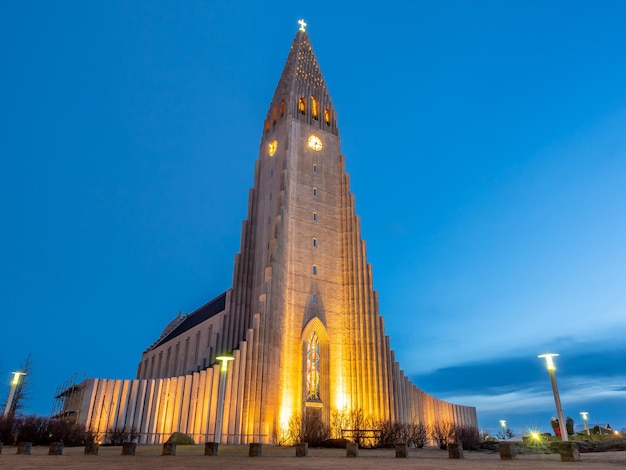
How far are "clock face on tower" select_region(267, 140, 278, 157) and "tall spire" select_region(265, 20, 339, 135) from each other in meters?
3.35

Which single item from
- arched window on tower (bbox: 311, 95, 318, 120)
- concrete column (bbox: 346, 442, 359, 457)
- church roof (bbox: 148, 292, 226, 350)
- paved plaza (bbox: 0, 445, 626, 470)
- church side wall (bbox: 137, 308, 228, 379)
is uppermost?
arched window on tower (bbox: 311, 95, 318, 120)

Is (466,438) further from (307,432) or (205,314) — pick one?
(205,314)

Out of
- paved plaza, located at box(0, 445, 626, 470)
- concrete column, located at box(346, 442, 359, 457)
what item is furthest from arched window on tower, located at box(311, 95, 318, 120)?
paved plaza, located at box(0, 445, 626, 470)

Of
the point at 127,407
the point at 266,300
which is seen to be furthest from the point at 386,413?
the point at 127,407

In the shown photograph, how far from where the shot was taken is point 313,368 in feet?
131

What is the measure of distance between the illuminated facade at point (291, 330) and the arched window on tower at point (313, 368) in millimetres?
94

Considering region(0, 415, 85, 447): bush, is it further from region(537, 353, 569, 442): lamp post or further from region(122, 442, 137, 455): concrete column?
region(537, 353, 569, 442): lamp post

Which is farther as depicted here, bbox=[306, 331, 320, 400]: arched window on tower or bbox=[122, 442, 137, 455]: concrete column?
bbox=[306, 331, 320, 400]: arched window on tower

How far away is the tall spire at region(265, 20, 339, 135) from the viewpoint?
50438mm

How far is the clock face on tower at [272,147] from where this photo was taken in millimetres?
49753

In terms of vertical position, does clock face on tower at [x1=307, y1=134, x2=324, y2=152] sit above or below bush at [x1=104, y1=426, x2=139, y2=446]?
above

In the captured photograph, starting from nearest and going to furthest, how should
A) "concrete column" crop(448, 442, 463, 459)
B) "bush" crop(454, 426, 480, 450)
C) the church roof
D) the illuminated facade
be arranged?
"concrete column" crop(448, 442, 463, 459)
"bush" crop(454, 426, 480, 450)
the illuminated facade
the church roof

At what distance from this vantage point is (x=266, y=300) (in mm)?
37156

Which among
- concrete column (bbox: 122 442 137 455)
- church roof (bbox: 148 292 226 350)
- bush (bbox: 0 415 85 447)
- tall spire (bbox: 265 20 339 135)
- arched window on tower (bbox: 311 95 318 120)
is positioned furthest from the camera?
church roof (bbox: 148 292 226 350)
